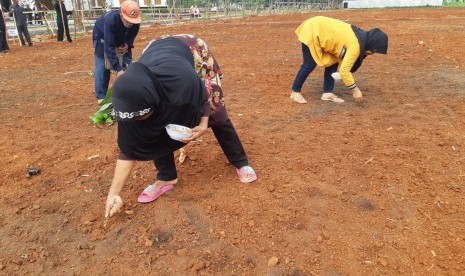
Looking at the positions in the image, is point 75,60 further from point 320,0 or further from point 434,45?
point 320,0

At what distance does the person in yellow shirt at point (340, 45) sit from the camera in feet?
13.4

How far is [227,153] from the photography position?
294 cm

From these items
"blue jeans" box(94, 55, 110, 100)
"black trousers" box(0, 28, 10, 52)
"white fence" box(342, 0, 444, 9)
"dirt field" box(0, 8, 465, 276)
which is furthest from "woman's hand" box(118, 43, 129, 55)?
"white fence" box(342, 0, 444, 9)

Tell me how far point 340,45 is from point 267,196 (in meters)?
2.24

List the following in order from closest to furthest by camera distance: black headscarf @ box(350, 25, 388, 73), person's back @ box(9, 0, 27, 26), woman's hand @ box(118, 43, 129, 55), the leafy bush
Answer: black headscarf @ box(350, 25, 388, 73) → the leafy bush → woman's hand @ box(118, 43, 129, 55) → person's back @ box(9, 0, 27, 26)

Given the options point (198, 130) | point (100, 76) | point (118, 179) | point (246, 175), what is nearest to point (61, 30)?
point (100, 76)

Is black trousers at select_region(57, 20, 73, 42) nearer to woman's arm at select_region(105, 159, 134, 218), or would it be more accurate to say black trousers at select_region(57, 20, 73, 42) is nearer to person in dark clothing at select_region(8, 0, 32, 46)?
person in dark clothing at select_region(8, 0, 32, 46)

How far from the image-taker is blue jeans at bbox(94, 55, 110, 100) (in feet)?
15.1

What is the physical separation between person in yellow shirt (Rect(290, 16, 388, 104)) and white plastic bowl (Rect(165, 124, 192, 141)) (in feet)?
8.51

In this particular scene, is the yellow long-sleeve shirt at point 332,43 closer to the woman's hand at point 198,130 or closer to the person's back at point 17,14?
the woman's hand at point 198,130

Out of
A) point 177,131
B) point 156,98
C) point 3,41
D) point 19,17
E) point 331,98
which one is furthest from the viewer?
point 19,17

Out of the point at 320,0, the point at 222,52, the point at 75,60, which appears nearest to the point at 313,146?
the point at 222,52

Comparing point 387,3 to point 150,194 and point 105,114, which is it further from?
point 150,194

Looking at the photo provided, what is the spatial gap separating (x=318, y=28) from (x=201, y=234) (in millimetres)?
2869
